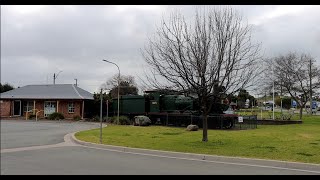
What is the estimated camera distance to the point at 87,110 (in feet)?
146

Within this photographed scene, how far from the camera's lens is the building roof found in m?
44.2

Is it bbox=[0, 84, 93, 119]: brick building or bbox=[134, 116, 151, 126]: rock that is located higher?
bbox=[0, 84, 93, 119]: brick building

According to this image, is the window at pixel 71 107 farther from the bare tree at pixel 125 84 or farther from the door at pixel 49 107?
the bare tree at pixel 125 84

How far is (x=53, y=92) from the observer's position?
4597 centimetres

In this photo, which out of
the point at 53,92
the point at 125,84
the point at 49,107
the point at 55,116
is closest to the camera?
the point at 55,116

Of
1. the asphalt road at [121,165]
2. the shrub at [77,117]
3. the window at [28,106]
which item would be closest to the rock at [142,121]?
the shrub at [77,117]

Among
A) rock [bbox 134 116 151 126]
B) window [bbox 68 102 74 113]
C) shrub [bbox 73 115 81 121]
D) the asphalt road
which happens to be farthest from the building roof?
the asphalt road

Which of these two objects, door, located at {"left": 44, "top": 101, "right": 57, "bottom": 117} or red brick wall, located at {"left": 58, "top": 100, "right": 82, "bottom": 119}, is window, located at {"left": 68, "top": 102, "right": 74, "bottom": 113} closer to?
red brick wall, located at {"left": 58, "top": 100, "right": 82, "bottom": 119}

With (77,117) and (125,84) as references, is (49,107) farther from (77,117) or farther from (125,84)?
(125,84)

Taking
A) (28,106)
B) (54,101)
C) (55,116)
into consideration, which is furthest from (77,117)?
(28,106)

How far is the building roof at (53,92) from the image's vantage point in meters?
44.2

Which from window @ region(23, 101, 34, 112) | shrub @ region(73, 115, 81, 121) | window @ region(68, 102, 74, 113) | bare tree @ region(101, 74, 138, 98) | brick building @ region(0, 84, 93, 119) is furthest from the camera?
bare tree @ region(101, 74, 138, 98)

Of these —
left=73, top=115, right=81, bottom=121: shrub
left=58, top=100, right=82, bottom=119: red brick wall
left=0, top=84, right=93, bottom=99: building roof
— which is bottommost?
left=73, top=115, right=81, bottom=121: shrub

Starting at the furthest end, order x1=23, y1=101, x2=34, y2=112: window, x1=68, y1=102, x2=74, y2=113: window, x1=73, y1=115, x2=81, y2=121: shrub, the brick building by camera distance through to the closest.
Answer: x1=23, y1=101, x2=34, y2=112: window < x1=68, y1=102, x2=74, y2=113: window < the brick building < x1=73, y1=115, x2=81, y2=121: shrub
